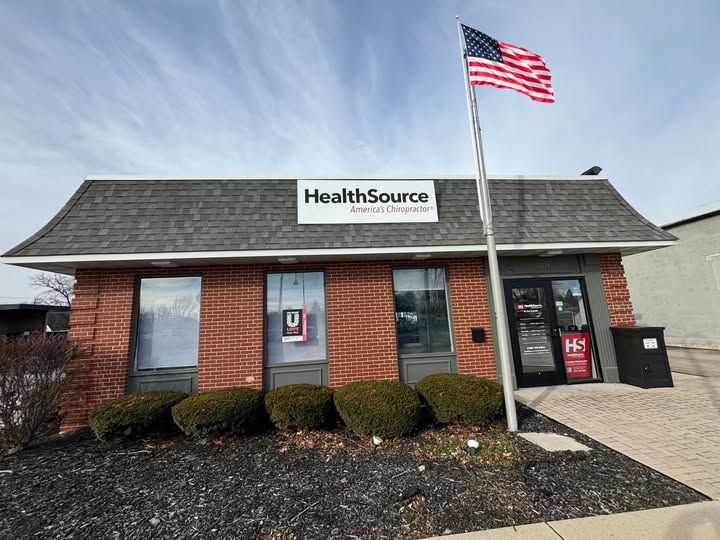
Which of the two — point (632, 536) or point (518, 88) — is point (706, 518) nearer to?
point (632, 536)

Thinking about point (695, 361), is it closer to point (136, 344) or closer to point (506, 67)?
point (506, 67)

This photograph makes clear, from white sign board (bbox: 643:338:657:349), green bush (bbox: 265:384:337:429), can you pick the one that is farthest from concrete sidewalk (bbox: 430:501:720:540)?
white sign board (bbox: 643:338:657:349)

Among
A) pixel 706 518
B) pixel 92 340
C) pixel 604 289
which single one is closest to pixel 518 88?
pixel 604 289

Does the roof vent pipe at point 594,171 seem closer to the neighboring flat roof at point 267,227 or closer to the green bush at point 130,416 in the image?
the neighboring flat roof at point 267,227

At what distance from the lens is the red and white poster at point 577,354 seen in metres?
7.13

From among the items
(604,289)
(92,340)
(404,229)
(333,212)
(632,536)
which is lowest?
(632,536)

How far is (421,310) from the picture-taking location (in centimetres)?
703

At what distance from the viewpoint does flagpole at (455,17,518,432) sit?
15.7ft

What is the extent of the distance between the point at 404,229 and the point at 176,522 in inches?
219

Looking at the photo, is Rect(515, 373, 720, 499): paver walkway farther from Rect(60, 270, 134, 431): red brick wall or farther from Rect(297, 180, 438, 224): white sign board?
Rect(60, 270, 134, 431): red brick wall

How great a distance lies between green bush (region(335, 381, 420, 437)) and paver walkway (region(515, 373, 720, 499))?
2486 mm

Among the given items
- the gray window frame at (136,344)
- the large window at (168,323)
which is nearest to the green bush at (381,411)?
the gray window frame at (136,344)

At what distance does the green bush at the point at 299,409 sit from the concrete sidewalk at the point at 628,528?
2713 mm

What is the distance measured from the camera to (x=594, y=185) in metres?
7.86
